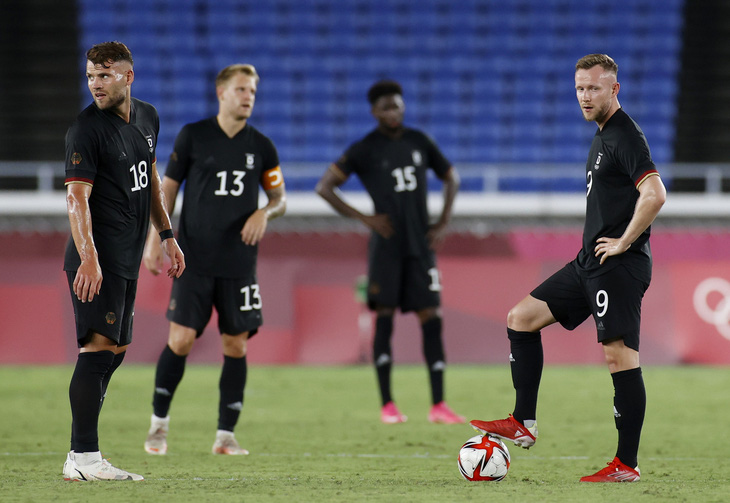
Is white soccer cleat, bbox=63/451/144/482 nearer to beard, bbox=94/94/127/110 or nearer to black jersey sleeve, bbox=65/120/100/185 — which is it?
black jersey sleeve, bbox=65/120/100/185

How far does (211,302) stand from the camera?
19.2 ft

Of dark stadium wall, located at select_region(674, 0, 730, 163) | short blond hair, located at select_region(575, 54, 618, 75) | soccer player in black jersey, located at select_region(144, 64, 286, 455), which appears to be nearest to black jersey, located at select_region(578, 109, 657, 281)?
short blond hair, located at select_region(575, 54, 618, 75)

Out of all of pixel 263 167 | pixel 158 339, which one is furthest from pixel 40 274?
pixel 263 167

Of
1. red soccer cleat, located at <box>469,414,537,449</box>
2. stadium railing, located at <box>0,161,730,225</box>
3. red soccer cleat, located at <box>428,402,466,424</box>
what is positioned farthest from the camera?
stadium railing, located at <box>0,161,730,225</box>

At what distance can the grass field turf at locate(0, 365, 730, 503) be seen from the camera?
418 cm

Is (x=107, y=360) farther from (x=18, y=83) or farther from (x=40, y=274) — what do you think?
(x=18, y=83)

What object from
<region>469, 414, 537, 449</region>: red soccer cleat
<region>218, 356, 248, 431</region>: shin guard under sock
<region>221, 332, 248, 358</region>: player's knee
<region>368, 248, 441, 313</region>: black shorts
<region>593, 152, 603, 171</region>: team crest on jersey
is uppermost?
<region>593, 152, 603, 171</region>: team crest on jersey

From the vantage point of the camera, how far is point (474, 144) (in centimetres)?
1747

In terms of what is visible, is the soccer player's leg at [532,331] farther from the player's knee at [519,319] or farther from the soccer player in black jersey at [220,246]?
the soccer player in black jersey at [220,246]

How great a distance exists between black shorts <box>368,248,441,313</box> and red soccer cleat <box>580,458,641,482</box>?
3.07 m

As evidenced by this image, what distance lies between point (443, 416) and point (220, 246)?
2.25 m

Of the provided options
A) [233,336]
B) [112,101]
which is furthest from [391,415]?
[112,101]

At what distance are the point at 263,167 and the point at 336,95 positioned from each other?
473 inches

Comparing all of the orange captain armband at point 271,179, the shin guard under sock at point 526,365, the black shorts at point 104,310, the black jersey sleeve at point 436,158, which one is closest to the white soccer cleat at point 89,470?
the black shorts at point 104,310
